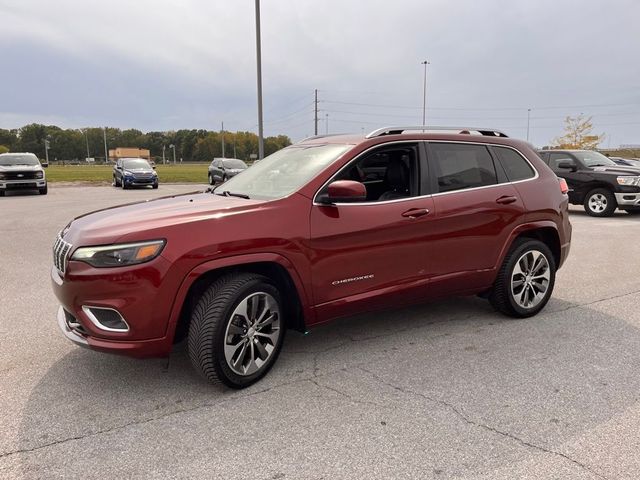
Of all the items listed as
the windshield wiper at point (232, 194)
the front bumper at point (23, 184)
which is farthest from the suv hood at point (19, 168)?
the windshield wiper at point (232, 194)

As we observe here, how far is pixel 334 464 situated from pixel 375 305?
4.96ft

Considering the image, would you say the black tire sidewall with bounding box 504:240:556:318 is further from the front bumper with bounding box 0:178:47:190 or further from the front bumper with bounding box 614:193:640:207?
the front bumper with bounding box 0:178:47:190

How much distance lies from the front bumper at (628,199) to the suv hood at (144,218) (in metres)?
12.0

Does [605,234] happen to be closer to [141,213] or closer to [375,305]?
[375,305]

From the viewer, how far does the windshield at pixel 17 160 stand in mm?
20344

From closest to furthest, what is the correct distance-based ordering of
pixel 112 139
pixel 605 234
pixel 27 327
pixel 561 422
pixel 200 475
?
pixel 200 475 < pixel 561 422 < pixel 27 327 < pixel 605 234 < pixel 112 139

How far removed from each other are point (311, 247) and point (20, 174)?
20470mm

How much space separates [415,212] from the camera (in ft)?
12.9

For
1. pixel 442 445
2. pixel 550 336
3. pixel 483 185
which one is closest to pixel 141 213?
pixel 442 445

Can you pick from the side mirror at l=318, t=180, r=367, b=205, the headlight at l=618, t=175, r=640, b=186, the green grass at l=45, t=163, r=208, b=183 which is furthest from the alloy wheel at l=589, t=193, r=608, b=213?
the green grass at l=45, t=163, r=208, b=183

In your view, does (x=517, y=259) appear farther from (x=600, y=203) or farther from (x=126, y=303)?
(x=600, y=203)

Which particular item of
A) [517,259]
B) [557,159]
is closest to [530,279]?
[517,259]

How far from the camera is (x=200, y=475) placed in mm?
2420

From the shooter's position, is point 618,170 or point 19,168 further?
point 19,168
